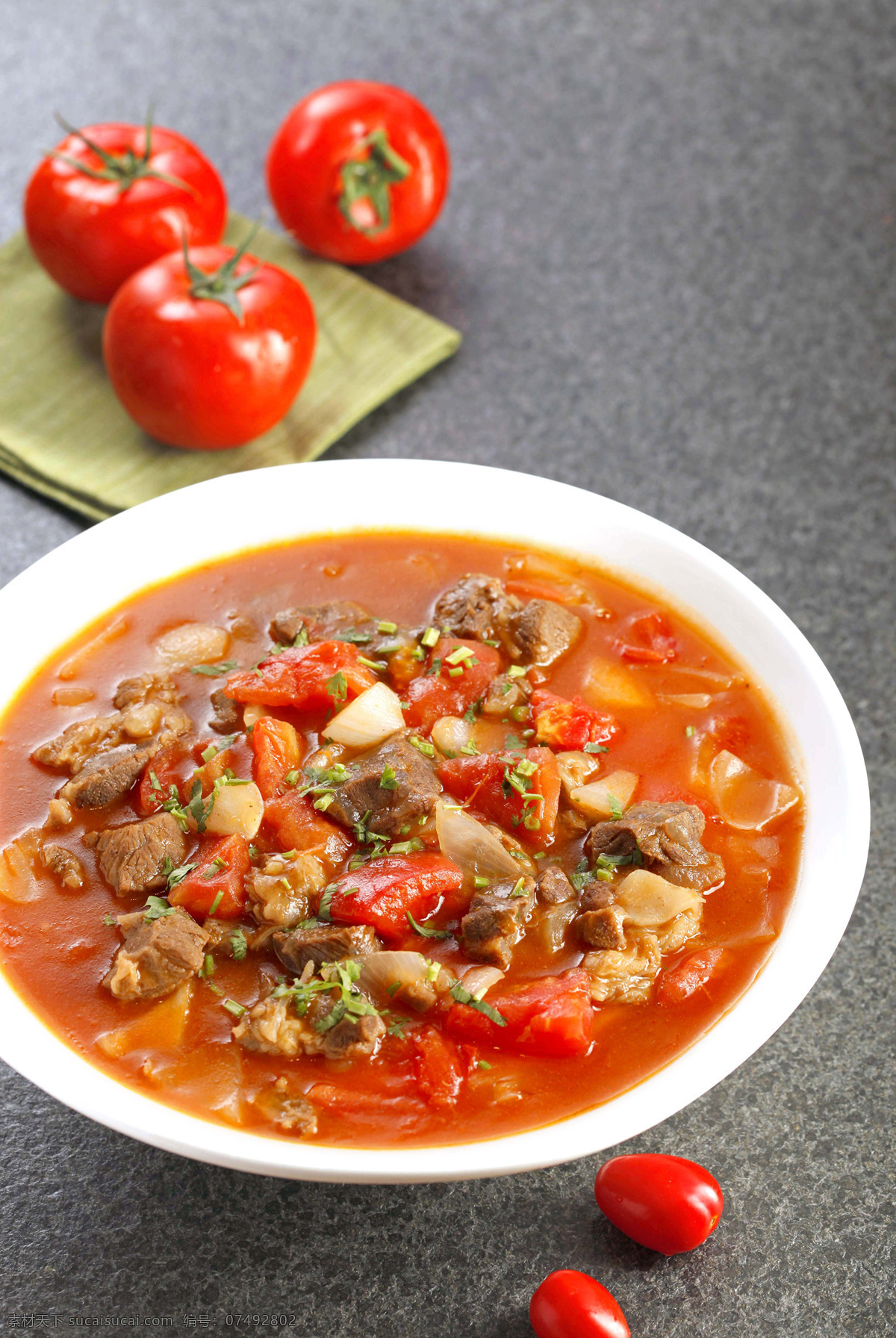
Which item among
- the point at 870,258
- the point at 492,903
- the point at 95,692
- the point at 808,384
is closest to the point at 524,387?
the point at 808,384

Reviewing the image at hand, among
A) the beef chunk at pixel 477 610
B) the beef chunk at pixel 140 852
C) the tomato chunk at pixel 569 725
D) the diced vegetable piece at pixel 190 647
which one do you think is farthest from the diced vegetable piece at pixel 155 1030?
the beef chunk at pixel 477 610

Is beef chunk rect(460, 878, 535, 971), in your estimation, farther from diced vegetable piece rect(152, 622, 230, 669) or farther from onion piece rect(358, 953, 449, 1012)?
diced vegetable piece rect(152, 622, 230, 669)

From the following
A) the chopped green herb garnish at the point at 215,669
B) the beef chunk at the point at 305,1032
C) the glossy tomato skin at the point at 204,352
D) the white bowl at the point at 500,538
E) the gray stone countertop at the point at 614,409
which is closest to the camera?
the white bowl at the point at 500,538

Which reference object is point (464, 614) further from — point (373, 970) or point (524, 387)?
point (524, 387)

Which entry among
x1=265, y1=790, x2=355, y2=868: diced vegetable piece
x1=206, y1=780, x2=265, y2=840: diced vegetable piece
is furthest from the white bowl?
x1=265, y1=790, x2=355, y2=868: diced vegetable piece

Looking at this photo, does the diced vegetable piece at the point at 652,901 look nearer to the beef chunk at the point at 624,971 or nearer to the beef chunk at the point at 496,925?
the beef chunk at the point at 624,971

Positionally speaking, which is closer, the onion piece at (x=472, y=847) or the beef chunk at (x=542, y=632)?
the onion piece at (x=472, y=847)

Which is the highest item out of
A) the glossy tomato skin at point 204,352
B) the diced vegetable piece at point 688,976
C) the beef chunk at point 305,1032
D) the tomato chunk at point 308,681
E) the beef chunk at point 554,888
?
the glossy tomato skin at point 204,352

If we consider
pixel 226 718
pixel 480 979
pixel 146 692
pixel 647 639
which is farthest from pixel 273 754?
pixel 647 639
